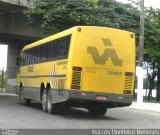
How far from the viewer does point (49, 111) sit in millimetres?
21312

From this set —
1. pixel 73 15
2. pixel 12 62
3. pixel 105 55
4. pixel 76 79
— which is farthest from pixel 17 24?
pixel 76 79

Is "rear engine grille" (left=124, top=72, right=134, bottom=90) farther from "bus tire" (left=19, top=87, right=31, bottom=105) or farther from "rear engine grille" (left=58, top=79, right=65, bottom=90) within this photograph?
"bus tire" (left=19, top=87, right=31, bottom=105)

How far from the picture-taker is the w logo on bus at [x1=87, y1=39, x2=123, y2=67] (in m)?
19.3

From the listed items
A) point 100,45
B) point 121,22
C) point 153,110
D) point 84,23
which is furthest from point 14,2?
point 100,45

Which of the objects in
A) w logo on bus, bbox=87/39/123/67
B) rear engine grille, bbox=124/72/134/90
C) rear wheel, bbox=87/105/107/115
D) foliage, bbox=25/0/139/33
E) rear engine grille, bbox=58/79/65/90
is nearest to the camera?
w logo on bus, bbox=87/39/123/67

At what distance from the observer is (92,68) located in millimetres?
19281

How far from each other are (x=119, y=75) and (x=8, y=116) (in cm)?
445

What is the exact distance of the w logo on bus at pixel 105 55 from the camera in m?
19.3

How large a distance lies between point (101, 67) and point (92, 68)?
370mm

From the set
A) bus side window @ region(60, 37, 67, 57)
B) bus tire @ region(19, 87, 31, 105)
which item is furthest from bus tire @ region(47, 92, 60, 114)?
bus tire @ region(19, 87, 31, 105)

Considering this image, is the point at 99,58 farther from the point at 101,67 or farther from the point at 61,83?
the point at 61,83

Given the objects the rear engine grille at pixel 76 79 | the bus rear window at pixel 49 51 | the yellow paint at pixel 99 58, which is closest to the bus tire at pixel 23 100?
the bus rear window at pixel 49 51

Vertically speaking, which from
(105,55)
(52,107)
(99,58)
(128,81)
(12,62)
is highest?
(12,62)

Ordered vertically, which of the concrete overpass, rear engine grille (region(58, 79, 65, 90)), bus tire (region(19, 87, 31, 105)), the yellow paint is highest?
the concrete overpass
